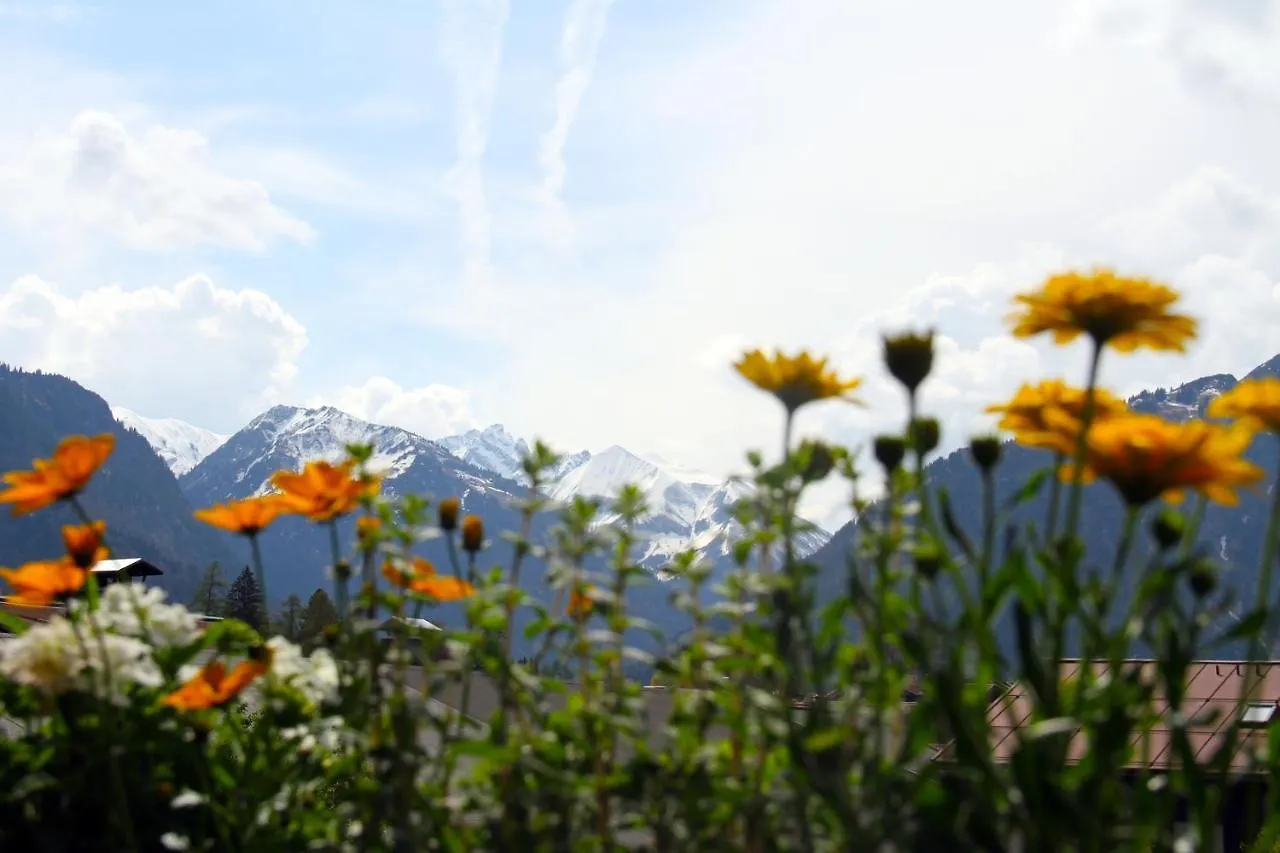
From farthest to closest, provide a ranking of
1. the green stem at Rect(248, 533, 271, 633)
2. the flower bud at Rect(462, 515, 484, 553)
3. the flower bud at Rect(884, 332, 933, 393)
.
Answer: the flower bud at Rect(462, 515, 484, 553), the green stem at Rect(248, 533, 271, 633), the flower bud at Rect(884, 332, 933, 393)

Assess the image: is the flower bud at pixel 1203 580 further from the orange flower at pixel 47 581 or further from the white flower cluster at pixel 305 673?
the orange flower at pixel 47 581

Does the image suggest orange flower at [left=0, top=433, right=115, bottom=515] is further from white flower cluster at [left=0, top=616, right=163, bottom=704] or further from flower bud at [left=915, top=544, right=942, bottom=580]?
flower bud at [left=915, top=544, right=942, bottom=580]

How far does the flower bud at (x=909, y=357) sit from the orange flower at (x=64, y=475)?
Answer: 1.24m

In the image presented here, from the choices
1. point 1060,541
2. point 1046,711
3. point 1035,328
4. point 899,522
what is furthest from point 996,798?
point 1035,328

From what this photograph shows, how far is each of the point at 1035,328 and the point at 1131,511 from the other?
1.05 feet

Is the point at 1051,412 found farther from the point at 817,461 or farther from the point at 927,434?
the point at 817,461

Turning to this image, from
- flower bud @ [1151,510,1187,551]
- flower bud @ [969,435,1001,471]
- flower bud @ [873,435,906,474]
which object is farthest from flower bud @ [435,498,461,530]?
flower bud @ [1151,510,1187,551]

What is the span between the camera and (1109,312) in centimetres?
165

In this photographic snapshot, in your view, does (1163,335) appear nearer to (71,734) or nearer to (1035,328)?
(1035,328)

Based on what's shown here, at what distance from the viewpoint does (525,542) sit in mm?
1859

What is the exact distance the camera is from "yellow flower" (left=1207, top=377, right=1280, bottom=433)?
1704mm

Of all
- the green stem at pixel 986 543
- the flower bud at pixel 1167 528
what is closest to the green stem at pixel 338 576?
the green stem at pixel 986 543

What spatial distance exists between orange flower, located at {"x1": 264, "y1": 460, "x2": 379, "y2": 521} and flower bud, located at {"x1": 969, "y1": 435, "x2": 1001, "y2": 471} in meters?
0.97

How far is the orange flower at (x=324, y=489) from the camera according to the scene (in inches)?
78.6
